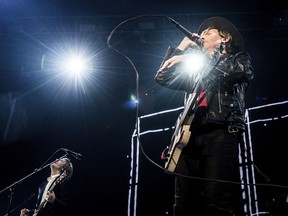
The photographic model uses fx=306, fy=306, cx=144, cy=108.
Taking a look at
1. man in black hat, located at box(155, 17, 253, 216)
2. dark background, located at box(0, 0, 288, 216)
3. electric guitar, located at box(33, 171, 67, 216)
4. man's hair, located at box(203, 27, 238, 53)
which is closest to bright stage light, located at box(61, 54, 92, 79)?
dark background, located at box(0, 0, 288, 216)

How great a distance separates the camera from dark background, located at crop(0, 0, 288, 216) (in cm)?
551

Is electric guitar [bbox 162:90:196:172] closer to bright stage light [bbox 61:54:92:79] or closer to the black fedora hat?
the black fedora hat

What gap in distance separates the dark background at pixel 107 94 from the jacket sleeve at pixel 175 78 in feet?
9.89

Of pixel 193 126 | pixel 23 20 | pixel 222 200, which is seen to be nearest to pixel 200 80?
pixel 193 126

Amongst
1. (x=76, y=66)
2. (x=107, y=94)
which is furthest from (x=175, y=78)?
(x=107, y=94)

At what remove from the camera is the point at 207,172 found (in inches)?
78.2

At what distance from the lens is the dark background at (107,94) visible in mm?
5508

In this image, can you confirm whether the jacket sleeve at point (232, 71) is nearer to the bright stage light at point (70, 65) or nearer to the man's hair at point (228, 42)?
the man's hair at point (228, 42)

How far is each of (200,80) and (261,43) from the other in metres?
4.46

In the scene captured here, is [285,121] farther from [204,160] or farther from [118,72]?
[204,160]

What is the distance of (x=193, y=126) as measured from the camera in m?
2.10

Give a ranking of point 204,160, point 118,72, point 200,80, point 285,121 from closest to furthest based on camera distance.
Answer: point 204,160
point 200,80
point 285,121
point 118,72

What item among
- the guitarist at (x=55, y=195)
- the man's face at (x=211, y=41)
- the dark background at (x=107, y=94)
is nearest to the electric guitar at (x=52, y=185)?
the guitarist at (x=55, y=195)

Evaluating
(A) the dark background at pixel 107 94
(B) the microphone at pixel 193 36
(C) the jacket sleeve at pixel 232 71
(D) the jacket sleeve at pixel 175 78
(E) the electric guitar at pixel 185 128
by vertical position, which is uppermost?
(A) the dark background at pixel 107 94
